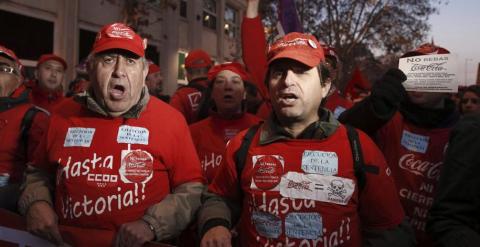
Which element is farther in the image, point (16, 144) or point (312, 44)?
point (16, 144)

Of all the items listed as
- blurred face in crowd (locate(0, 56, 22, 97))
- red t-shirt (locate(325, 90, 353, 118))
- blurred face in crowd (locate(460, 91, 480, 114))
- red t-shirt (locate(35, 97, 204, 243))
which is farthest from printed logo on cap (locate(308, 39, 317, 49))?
blurred face in crowd (locate(460, 91, 480, 114))

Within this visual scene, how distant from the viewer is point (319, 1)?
75.2 feet

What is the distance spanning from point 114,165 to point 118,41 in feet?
2.42

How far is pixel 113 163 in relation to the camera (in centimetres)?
265

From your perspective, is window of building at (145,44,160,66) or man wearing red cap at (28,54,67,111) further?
window of building at (145,44,160,66)

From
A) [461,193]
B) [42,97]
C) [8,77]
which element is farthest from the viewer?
[42,97]

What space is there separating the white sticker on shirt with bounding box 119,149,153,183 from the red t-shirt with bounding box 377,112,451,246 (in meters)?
1.51

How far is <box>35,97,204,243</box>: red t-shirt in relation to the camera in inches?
103

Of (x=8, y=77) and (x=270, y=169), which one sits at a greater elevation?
(x=8, y=77)

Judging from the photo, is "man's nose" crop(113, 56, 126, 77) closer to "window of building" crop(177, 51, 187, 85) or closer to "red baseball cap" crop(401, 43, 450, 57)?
"red baseball cap" crop(401, 43, 450, 57)

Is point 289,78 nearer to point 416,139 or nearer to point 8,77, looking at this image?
point 416,139

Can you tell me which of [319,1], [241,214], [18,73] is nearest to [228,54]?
[319,1]

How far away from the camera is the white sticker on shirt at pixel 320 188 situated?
2.34 meters

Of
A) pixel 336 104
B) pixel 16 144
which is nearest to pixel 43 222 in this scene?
pixel 16 144
